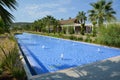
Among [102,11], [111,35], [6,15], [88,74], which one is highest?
[102,11]

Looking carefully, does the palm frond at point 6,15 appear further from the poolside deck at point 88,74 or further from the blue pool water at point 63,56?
the blue pool water at point 63,56

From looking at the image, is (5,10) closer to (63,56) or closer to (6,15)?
(6,15)

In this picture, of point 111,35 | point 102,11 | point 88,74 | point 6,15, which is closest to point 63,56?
point 111,35

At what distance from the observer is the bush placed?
1592cm

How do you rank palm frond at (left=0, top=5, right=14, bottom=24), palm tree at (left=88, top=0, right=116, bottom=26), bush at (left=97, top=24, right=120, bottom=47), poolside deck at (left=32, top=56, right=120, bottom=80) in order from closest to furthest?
1. palm frond at (left=0, top=5, right=14, bottom=24)
2. poolside deck at (left=32, top=56, right=120, bottom=80)
3. bush at (left=97, top=24, right=120, bottom=47)
4. palm tree at (left=88, top=0, right=116, bottom=26)

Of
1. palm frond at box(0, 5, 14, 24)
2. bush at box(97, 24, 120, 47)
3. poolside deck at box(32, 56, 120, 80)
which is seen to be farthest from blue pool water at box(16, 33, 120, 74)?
palm frond at box(0, 5, 14, 24)

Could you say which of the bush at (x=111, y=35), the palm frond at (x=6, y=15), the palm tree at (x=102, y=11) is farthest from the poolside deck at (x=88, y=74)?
the palm tree at (x=102, y=11)

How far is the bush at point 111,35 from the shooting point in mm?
15919

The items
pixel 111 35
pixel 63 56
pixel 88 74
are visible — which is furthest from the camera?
pixel 111 35

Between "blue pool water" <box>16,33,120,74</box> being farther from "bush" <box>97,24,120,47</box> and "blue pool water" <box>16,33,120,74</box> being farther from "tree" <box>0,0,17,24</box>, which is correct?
"tree" <box>0,0,17,24</box>

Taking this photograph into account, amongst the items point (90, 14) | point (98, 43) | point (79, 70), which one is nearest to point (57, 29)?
point (90, 14)

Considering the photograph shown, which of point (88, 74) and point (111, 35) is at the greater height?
point (111, 35)

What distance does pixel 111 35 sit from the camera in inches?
639

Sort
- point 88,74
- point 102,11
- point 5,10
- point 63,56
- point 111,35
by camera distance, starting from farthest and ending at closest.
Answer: point 102,11
point 111,35
point 63,56
point 88,74
point 5,10
